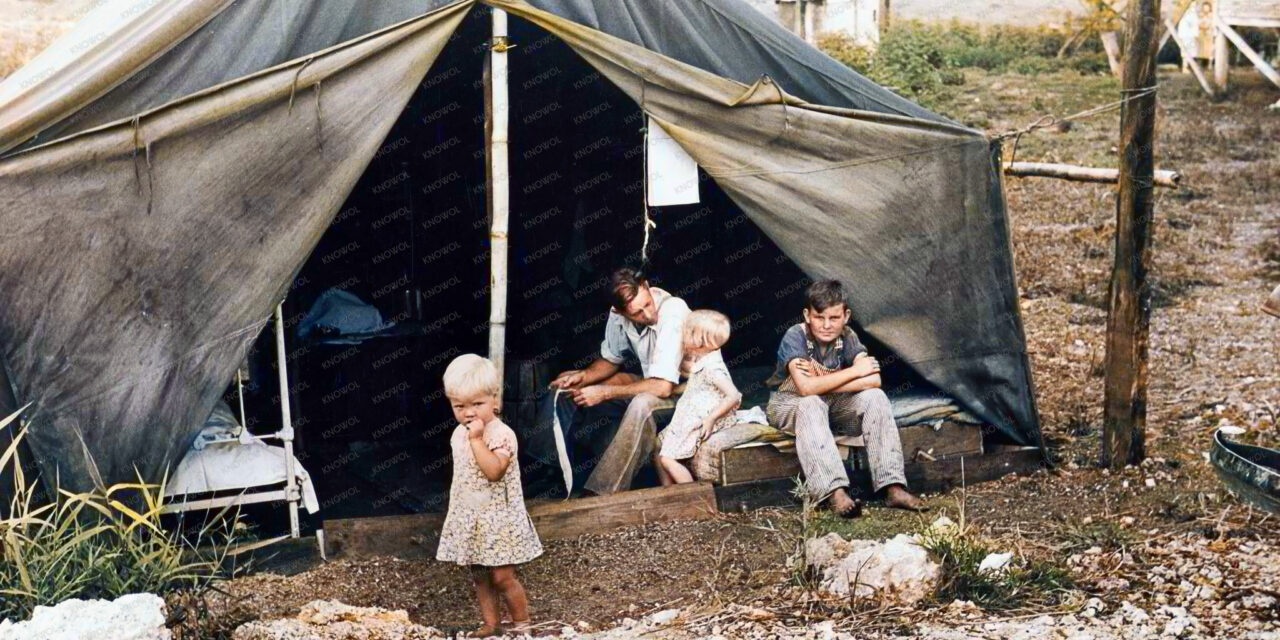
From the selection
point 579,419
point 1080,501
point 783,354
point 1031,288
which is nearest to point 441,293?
point 579,419

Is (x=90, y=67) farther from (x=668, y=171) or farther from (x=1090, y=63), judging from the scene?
(x=1090, y=63)

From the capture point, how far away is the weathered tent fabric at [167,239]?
509cm

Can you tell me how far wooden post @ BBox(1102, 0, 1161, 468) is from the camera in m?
6.20

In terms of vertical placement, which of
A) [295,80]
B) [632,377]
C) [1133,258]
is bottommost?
[632,377]

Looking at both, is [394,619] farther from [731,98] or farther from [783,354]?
[731,98]

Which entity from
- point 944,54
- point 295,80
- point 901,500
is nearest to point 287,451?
point 295,80

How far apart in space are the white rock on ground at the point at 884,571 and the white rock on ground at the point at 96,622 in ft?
7.29

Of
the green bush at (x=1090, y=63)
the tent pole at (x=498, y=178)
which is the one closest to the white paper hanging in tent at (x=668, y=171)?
the tent pole at (x=498, y=178)

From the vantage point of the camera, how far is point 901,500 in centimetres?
600

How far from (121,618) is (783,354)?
2.99 meters

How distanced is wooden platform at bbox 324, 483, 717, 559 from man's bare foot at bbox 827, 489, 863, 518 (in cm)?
50

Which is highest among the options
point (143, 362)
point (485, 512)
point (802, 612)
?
point (143, 362)

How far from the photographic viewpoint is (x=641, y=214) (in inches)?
317

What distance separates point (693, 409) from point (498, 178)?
4.20 feet
